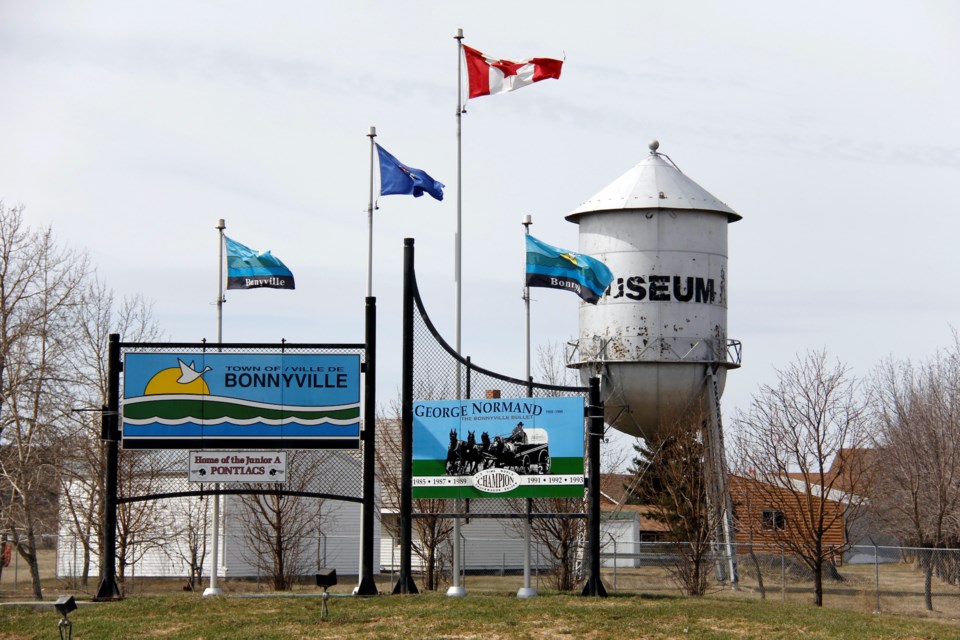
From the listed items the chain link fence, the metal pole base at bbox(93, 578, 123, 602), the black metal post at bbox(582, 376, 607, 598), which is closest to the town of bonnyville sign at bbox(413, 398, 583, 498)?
the black metal post at bbox(582, 376, 607, 598)

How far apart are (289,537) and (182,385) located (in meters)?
14.3

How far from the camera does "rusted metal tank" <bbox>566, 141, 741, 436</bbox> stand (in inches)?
1289

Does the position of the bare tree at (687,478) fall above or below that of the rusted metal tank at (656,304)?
below

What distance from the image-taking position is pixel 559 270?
81.9 feet

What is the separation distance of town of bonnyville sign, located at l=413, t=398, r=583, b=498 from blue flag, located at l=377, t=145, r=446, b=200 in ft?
17.0

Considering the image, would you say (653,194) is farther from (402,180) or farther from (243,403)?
(243,403)

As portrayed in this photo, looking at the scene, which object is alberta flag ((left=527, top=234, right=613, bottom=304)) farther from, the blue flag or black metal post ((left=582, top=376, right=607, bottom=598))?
black metal post ((left=582, top=376, right=607, bottom=598))

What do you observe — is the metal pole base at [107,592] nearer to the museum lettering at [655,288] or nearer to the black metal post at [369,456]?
the black metal post at [369,456]

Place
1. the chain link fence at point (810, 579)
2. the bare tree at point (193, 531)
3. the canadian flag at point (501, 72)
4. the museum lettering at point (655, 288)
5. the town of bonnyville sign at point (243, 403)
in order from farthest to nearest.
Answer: the bare tree at point (193, 531) → the museum lettering at point (655, 288) → the chain link fence at point (810, 579) → the canadian flag at point (501, 72) → the town of bonnyville sign at point (243, 403)

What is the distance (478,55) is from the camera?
966 inches

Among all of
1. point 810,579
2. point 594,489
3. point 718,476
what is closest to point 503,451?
point 594,489

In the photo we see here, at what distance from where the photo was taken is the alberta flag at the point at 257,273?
26469 millimetres

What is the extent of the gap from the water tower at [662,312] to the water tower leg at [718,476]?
0.08ft

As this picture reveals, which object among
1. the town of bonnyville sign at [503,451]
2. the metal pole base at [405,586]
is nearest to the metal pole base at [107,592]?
the metal pole base at [405,586]
